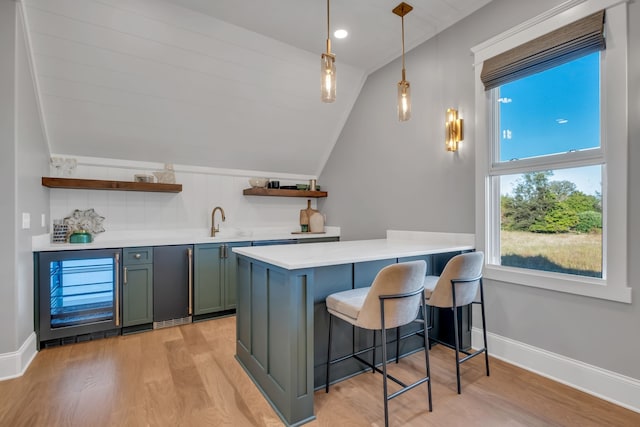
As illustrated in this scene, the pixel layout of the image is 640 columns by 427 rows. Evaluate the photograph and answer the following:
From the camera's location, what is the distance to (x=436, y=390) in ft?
7.00

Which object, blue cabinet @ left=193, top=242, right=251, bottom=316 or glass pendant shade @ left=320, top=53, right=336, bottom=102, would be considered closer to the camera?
glass pendant shade @ left=320, top=53, right=336, bottom=102

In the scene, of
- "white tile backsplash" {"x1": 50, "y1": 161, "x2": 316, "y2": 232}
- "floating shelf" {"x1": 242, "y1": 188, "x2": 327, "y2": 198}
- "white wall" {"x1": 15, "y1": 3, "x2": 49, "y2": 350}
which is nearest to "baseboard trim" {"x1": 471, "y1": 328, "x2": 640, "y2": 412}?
"floating shelf" {"x1": 242, "y1": 188, "x2": 327, "y2": 198}

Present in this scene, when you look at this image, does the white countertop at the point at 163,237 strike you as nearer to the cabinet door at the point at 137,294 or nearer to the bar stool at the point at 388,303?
the cabinet door at the point at 137,294

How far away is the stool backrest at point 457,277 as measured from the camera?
212 centimetres

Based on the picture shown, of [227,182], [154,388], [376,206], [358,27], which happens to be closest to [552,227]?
[376,206]

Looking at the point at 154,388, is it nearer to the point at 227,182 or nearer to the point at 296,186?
the point at 227,182

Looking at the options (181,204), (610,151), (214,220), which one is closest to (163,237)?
(181,204)

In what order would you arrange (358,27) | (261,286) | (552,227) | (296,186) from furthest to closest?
(296,186) < (358,27) < (552,227) < (261,286)

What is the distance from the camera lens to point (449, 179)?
9.84 feet

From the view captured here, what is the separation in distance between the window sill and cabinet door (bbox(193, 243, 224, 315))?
2816mm

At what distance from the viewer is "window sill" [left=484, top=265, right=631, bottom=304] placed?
1.99 meters

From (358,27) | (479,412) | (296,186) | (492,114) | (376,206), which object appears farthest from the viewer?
(296,186)

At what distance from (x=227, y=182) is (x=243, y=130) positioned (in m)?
0.81

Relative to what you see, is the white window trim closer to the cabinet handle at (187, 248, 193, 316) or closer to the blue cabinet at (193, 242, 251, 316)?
the blue cabinet at (193, 242, 251, 316)
